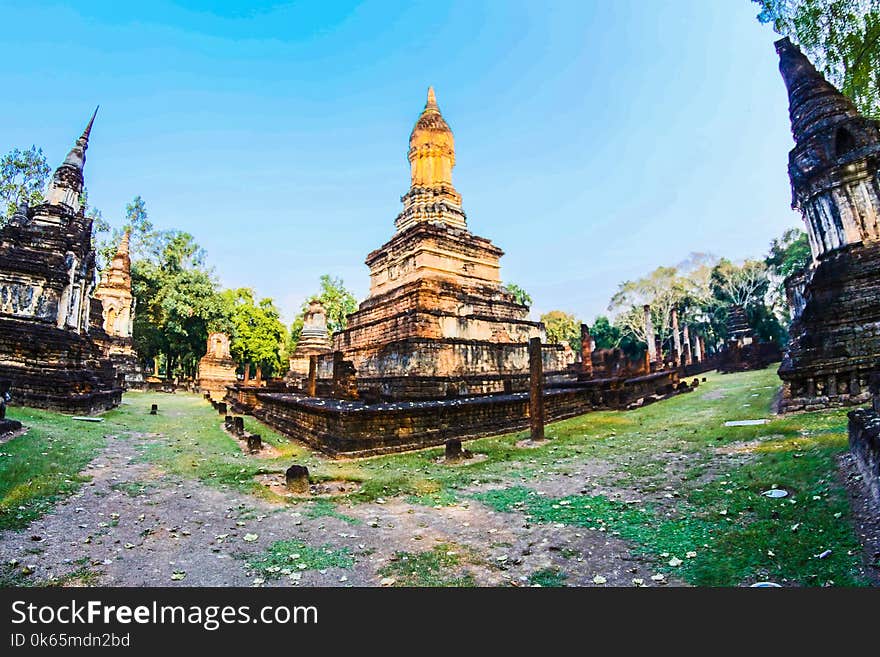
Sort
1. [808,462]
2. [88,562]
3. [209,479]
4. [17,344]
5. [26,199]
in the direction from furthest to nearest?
[26,199] < [17,344] < [209,479] < [808,462] < [88,562]

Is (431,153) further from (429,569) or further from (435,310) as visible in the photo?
(429,569)

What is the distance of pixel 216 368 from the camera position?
31766 mm

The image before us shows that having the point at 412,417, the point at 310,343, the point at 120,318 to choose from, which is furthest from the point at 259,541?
the point at 120,318

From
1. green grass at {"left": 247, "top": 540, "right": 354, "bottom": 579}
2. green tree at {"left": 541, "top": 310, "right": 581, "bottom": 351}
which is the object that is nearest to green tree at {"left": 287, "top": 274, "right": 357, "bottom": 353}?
green tree at {"left": 541, "top": 310, "right": 581, "bottom": 351}

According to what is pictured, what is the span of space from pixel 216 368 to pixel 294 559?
1236 inches

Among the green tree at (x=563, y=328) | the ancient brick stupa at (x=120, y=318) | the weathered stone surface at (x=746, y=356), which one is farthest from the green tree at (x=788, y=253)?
the ancient brick stupa at (x=120, y=318)

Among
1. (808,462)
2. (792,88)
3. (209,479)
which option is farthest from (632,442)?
(792,88)

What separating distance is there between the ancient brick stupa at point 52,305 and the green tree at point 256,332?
25.6 meters

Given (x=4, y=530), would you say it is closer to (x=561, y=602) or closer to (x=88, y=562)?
(x=88, y=562)

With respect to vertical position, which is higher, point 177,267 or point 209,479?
point 177,267

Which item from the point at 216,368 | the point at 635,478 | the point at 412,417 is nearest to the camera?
the point at 635,478

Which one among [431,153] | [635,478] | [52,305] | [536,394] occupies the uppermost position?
[431,153]

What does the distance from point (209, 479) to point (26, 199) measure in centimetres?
3701

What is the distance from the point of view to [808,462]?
17.2 ft
